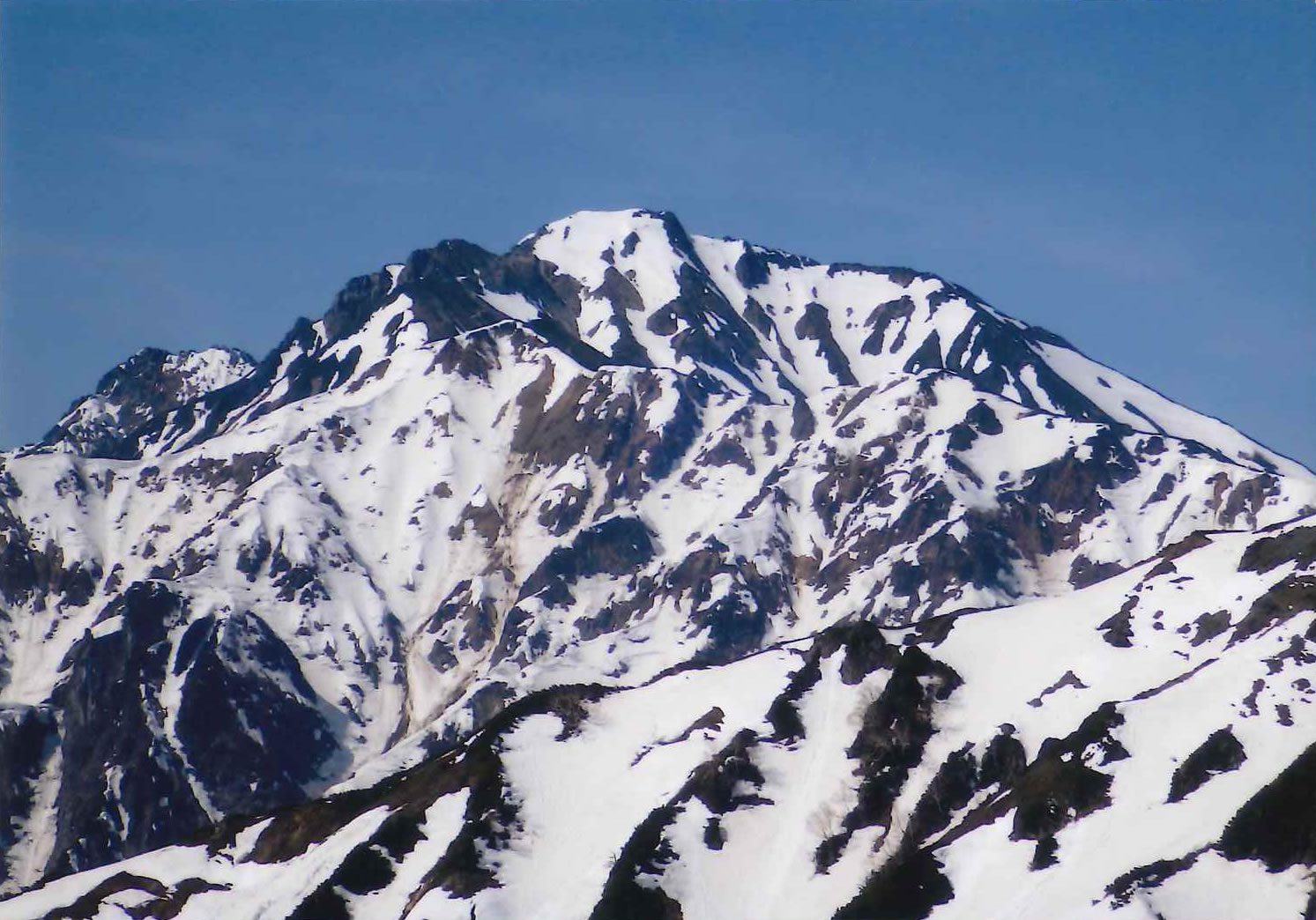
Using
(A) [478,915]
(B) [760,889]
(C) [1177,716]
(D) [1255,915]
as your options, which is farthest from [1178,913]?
(A) [478,915]

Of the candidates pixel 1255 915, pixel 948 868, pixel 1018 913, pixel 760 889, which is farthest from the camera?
pixel 760 889

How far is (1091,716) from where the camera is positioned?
7869 inches

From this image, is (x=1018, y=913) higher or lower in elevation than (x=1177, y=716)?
lower

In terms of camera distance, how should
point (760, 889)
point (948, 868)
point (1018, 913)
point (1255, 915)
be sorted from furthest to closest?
point (760, 889)
point (948, 868)
point (1018, 913)
point (1255, 915)

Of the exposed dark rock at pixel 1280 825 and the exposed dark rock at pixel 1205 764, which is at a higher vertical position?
the exposed dark rock at pixel 1205 764

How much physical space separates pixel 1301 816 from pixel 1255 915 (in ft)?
37.6

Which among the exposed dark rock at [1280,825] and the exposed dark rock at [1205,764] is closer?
the exposed dark rock at [1280,825]

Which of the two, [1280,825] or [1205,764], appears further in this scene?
[1205,764]

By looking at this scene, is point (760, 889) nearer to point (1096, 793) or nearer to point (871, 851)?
point (871, 851)

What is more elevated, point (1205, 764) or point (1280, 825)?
point (1205, 764)

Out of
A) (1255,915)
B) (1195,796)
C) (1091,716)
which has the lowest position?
(1255,915)

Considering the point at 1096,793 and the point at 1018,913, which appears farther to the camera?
the point at 1096,793

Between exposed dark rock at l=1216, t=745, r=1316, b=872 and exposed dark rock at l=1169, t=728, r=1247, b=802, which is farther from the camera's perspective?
exposed dark rock at l=1169, t=728, r=1247, b=802

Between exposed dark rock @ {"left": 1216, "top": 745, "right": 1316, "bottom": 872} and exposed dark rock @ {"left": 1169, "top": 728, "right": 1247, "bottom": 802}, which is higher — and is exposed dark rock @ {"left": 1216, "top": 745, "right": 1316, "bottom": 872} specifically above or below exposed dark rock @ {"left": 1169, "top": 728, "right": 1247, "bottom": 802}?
below
